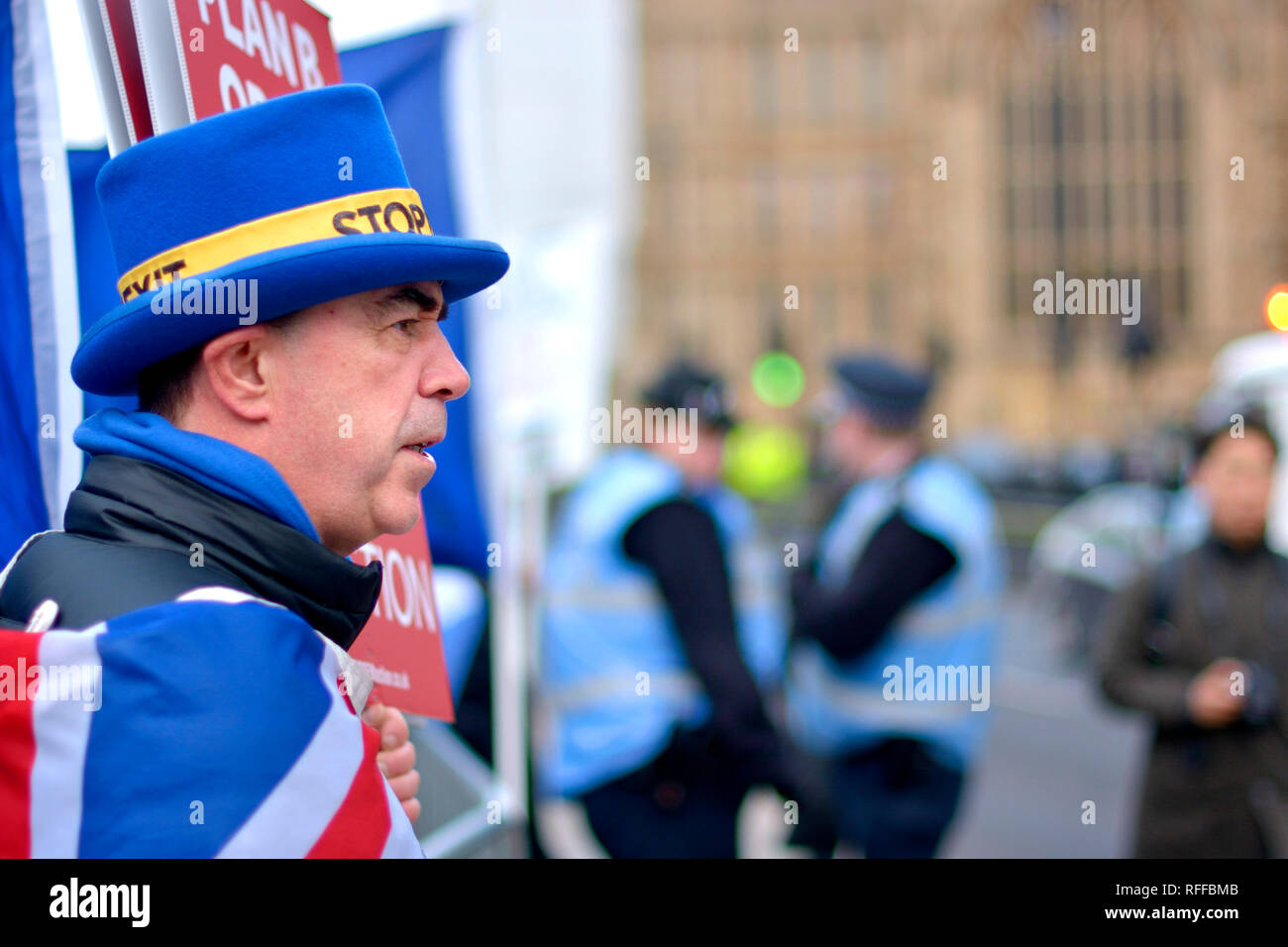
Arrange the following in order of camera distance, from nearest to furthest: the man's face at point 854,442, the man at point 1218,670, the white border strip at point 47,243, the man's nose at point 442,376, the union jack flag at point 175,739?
the union jack flag at point 175,739 → the man's nose at point 442,376 → the white border strip at point 47,243 → the man at point 1218,670 → the man's face at point 854,442

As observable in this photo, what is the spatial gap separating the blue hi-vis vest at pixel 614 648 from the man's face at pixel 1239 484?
4.25 feet

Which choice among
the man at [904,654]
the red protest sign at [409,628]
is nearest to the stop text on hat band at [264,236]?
the red protest sign at [409,628]

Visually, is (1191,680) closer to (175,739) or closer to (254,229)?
(254,229)

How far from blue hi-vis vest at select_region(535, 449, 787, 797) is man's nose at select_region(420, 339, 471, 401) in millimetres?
2294

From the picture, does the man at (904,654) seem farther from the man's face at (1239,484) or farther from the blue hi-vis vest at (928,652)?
the man's face at (1239,484)

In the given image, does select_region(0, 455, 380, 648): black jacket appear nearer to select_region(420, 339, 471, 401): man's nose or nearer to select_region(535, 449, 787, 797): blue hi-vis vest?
select_region(420, 339, 471, 401): man's nose

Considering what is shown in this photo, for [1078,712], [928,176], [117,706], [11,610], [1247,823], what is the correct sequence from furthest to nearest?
[928,176]
[1078,712]
[1247,823]
[11,610]
[117,706]

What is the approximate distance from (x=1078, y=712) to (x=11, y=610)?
31.9 feet

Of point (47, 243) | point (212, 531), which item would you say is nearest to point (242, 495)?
point (212, 531)

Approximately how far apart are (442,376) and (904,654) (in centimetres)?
280

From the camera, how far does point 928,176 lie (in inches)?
1866

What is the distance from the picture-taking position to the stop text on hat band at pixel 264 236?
1.49 m
